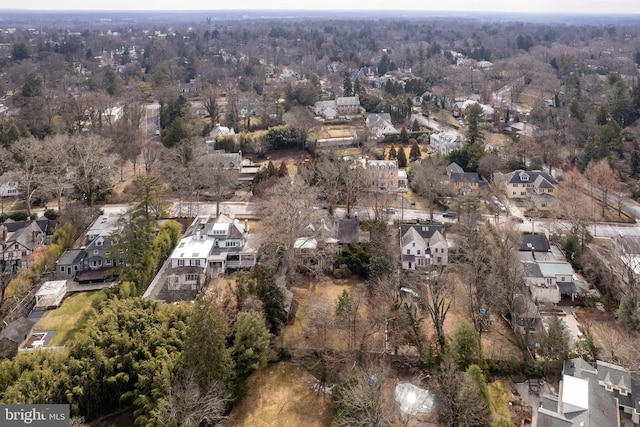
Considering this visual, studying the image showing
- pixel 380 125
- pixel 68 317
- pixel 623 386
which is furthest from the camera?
pixel 380 125

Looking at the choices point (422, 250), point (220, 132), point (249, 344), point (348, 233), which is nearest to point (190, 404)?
point (249, 344)

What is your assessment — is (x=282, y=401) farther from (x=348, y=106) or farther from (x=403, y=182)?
(x=348, y=106)

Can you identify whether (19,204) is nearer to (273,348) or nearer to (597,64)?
(273,348)

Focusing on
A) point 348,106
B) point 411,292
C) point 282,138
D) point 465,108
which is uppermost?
point 465,108

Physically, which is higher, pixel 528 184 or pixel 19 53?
pixel 19 53

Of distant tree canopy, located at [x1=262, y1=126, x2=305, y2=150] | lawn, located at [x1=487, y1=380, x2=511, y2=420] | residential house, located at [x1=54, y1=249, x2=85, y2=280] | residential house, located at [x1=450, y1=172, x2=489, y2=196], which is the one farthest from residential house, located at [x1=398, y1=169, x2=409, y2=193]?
residential house, located at [x1=54, y1=249, x2=85, y2=280]

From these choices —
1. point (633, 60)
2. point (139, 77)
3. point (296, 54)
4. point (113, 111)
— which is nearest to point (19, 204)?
point (113, 111)

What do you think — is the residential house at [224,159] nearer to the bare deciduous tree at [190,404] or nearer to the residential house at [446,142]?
the residential house at [446,142]

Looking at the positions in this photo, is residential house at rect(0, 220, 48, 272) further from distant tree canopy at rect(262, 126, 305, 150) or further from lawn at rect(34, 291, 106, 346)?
distant tree canopy at rect(262, 126, 305, 150)
